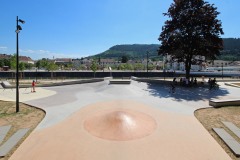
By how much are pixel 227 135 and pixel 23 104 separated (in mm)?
15411

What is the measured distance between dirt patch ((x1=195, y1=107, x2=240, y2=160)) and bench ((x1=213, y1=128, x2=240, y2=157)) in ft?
0.52

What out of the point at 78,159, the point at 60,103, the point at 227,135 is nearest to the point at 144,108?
the point at 227,135

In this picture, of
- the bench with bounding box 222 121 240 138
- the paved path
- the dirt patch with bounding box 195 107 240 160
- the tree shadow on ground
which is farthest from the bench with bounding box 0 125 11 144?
the tree shadow on ground

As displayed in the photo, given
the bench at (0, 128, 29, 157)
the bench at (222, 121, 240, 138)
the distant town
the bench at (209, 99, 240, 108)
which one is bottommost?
the bench at (0, 128, 29, 157)

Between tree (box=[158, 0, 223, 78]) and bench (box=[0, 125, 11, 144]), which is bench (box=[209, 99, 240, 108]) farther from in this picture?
bench (box=[0, 125, 11, 144])

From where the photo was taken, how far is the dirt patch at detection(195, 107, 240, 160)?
34.5ft

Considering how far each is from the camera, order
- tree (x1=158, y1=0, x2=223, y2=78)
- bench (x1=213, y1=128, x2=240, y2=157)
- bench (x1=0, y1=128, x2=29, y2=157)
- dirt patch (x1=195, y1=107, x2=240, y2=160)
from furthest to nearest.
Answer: tree (x1=158, y1=0, x2=223, y2=78) < dirt patch (x1=195, y1=107, x2=240, y2=160) < bench (x1=213, y1=128, x2=240, y2=157) < bench (x1=0, y1=128, x2=29, y2=157)

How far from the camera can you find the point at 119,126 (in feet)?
34.3

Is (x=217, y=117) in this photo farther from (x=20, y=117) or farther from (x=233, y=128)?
(x=20, y=117)

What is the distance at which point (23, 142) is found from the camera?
896 centimetres

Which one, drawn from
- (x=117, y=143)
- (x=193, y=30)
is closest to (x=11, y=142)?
(x=117, y=143)

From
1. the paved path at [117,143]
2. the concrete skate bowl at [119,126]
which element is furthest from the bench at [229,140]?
the concrete skate bowl at [119,126]

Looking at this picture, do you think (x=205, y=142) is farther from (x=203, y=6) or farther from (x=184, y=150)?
(x=203, y=6)

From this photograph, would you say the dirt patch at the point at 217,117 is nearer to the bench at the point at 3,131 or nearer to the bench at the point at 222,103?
the bench at the point at 222,103
